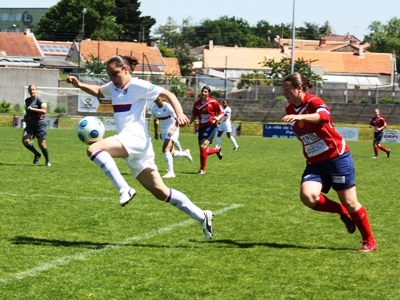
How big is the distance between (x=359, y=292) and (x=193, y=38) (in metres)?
155

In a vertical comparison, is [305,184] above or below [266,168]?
above

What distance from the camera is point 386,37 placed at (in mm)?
126312

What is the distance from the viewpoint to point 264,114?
5025 cm

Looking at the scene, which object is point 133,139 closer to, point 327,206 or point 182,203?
point 182,203

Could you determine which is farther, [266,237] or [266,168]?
[266,168]

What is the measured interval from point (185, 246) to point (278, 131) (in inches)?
1333

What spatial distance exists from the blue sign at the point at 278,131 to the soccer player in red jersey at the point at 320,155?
32839 mm

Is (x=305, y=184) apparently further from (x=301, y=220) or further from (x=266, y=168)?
(x=266, y=168)

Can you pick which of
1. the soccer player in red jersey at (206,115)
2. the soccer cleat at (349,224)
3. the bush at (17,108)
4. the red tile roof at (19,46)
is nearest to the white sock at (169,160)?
the soccer player in red jersey at (206,115)

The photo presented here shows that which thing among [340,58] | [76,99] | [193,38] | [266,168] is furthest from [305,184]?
[193,38]

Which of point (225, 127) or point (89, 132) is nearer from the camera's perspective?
point (89, 132)

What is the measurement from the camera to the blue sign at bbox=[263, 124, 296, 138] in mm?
41366

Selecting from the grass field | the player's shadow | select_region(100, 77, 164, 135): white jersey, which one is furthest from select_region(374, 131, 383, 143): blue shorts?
the player's shadow

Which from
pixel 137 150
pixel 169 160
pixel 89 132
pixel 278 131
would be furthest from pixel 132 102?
pixel 278 131
